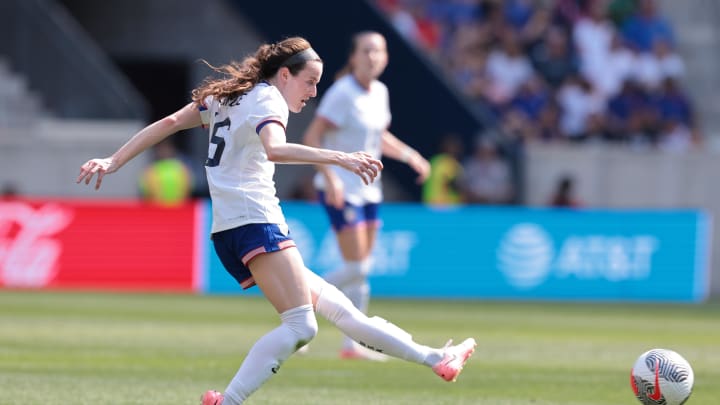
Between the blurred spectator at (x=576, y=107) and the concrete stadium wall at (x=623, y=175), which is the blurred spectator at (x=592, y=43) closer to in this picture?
the blurred spectator at (x=576, y=107)

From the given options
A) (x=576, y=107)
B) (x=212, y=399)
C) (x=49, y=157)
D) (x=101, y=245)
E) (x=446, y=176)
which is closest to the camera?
(x=212, y=399)

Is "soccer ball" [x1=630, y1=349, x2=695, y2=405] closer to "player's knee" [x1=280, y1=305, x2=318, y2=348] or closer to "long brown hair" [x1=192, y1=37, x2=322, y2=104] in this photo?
"player's knee" [x1=280, y1=305, x2=318, y2=348]

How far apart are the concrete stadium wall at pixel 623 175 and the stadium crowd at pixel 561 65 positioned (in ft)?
2.52

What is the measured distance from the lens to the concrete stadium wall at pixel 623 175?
76.3 ft

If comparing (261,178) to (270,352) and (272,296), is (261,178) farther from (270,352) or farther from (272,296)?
(270,352)

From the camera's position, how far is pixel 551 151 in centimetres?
2322

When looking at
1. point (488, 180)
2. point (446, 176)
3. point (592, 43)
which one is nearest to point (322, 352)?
point (446, 176)

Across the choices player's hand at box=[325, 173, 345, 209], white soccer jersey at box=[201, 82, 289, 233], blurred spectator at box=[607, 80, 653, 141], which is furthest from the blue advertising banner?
white soccer jersey at box=[201, 82, 289, 233]

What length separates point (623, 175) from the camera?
23438mm

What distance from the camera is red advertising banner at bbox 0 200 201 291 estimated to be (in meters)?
19.6

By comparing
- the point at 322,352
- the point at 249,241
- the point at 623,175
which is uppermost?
the point at 623,175

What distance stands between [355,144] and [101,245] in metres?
9.01

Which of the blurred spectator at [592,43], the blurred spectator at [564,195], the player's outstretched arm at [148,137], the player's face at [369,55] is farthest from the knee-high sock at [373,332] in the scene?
the blurred spectator at [592,43]

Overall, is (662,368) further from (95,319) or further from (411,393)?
(95,319)
